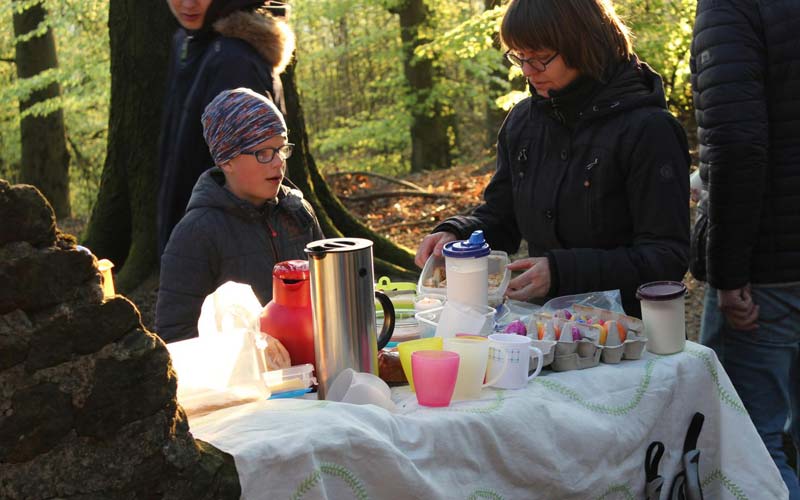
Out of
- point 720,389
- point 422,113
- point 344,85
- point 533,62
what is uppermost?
point 344,85

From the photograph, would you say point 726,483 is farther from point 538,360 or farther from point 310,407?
point 310,407

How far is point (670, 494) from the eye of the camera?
2.33 metres

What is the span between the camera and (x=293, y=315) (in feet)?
7.36

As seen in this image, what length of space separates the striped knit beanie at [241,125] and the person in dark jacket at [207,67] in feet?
2.29

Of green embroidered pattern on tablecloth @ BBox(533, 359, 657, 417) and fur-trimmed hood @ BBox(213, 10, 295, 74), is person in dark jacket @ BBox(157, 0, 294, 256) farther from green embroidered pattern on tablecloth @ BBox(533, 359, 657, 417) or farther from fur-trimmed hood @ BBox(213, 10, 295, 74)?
green embroidered pattern on tablecloth @ BBox(533, 359, 657, 417)

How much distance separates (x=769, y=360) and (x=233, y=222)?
5.89 ft

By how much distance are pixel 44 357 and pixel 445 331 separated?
109 centimetres

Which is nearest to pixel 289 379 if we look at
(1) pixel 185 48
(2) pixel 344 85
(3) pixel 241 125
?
(3) pixel 241 125

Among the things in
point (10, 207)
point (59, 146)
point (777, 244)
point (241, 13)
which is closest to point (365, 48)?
point (59, 146)

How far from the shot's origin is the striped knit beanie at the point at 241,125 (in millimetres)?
2977

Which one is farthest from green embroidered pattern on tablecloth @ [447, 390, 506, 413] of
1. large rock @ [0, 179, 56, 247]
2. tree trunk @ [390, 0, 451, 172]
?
tree trunk @ [390, 0, 451, 172]

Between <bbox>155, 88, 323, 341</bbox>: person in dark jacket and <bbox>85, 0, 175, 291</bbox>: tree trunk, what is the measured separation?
2694 millimetres

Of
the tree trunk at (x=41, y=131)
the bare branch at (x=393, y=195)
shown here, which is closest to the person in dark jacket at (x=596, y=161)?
the bare branch at (x=393, y=195)

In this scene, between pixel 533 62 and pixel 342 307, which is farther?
pixel 533 62
